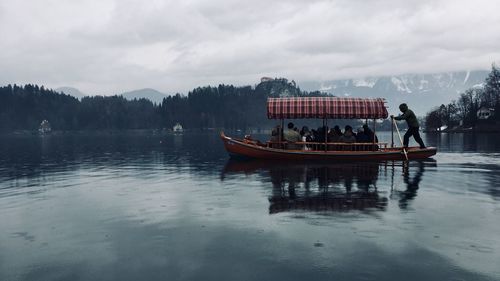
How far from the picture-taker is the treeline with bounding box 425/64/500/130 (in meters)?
124

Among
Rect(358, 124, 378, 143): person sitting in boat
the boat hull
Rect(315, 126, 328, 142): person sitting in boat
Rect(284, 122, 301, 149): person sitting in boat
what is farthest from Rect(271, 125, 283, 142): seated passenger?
Rect(358, 124, 378, 143): person sitting in boat

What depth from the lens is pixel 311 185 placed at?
53.1 ft

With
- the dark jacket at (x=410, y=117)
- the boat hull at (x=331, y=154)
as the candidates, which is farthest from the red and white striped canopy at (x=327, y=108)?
the boat hull at (x=331, y=154)

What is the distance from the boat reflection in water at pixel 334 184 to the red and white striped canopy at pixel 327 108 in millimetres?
3551

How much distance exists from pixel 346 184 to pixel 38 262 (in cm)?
1176

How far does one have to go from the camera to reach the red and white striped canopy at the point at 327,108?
2606 centimetres

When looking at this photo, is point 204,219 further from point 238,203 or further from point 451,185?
point 451,185

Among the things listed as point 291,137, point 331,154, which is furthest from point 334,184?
point 291,137

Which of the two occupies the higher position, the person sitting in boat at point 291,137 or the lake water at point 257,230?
the person sitting in boat at point 291,137

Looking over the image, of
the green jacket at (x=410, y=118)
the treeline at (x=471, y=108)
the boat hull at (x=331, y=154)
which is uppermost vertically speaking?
the treeline at (x=471, y=108)

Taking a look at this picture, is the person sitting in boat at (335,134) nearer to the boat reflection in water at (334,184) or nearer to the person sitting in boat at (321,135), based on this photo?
the person sitting in boat at (321,135)

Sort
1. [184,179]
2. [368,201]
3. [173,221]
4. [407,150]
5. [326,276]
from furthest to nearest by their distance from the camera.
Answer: [407,150] → [184,179] → [368,201] → [173,221] → [326,276]


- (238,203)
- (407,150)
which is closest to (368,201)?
(238,203)

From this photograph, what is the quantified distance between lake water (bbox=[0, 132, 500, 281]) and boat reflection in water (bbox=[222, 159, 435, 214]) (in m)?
0.07
